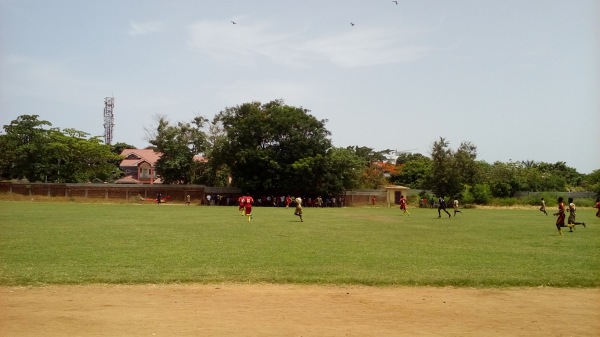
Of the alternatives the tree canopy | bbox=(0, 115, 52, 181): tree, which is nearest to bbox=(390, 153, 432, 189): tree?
the tree canopy

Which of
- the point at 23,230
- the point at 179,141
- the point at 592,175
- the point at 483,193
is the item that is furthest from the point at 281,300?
the point at 592,175

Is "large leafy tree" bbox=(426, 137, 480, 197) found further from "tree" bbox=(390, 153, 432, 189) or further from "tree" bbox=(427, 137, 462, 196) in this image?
"tree" bbox=(390, 153, 432, 189)

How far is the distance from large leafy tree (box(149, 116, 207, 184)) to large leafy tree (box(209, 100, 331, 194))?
6.77 m

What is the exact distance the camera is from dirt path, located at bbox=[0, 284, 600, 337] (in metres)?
8.56

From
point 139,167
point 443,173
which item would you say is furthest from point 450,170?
point 139,167

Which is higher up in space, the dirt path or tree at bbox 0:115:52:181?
tree at bbox 0:115:52:181

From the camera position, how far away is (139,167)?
304 feet

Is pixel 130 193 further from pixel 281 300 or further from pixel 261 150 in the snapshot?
pixel 281 300

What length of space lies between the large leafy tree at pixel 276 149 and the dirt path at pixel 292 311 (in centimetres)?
5558

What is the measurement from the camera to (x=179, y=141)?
255 feet

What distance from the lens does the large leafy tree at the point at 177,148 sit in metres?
76.7

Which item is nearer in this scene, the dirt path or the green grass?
the dirt path

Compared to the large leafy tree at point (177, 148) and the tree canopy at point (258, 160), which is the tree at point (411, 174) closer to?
the tree canopy at point (258, 160)

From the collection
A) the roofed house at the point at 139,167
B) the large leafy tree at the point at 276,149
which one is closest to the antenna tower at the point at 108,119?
the roofed house at the point at 139,167
